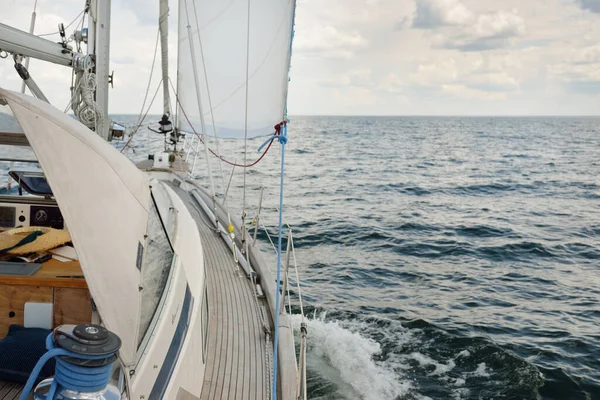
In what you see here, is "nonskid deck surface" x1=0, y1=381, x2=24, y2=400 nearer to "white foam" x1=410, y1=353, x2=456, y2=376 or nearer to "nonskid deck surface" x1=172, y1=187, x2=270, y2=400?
"nonskid deck surface" x1=172, y1=187, x2=270, y2=400

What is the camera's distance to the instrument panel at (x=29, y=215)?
5098mm

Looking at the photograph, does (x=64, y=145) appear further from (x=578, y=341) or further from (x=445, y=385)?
(x=578, y=341)

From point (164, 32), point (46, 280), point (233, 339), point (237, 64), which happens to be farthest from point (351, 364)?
point (164, 32)

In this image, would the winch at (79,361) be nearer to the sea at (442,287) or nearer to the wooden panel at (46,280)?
the wooden panel at (46,280)

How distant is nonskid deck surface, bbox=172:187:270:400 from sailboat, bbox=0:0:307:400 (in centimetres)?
1

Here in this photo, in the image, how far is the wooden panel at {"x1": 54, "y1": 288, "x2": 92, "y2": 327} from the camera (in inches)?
121

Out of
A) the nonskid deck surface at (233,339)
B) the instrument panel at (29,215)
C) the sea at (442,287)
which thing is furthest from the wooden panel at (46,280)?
the sea at (442,287)

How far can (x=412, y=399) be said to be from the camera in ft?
18.4

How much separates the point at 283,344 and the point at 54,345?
2.53 m

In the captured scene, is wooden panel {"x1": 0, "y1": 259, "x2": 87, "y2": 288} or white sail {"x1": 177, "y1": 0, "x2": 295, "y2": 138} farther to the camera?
white sail {"x1": 177, "y1": 0, "x2": 295, "y2": 138}

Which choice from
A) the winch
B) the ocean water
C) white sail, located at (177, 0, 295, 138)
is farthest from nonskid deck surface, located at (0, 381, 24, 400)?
white sail, located at (177, 0, 295, 138)

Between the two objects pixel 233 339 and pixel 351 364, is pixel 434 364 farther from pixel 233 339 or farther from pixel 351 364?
pixel 233 339

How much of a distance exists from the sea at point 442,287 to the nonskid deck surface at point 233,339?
1156 mm

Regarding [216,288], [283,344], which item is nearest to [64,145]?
[283,344]
